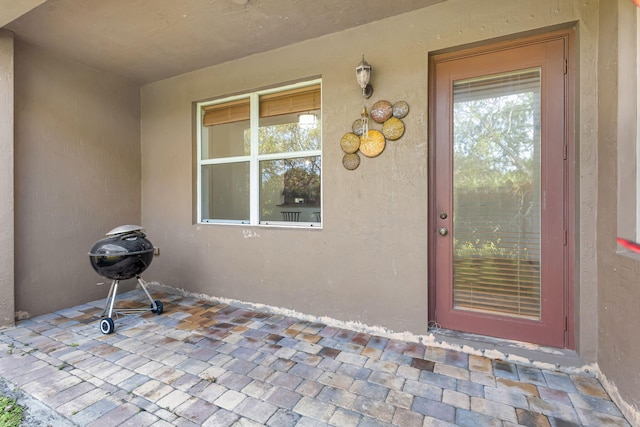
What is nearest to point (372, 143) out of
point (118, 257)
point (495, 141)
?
point (495, 141)

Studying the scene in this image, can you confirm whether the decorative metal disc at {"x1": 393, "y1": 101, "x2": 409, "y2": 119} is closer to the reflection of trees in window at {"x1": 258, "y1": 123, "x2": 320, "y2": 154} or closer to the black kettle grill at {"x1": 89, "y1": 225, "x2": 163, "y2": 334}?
the reflection of trees in window at {"x1": 258, "y1": 123, "x2": 320, "y2": 154}

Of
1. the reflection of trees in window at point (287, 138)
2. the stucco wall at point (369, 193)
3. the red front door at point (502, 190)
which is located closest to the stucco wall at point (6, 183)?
the stucco wall at point (369, 193)

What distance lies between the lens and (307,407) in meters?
1.71

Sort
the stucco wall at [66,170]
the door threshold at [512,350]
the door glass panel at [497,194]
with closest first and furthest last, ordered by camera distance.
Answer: the door threshold at [512,350]
the door glass panel at [497,194]
the stucco wall at [66,170]

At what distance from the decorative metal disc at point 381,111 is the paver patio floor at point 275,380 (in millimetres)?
1947

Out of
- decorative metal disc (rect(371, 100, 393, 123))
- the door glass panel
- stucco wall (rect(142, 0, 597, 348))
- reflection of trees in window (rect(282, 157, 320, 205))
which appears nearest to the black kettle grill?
stucco wall (rect(142, 0, 597, 348))

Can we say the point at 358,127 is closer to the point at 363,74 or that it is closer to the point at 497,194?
the point at 363,74

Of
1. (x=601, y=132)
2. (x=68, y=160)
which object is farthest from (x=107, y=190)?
(x=601, y=132)

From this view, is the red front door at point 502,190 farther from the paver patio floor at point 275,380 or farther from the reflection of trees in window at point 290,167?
the reflection of trees in window at point 290,167

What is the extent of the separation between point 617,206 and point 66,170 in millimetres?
4929

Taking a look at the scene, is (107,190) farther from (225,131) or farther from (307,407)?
(307,407)

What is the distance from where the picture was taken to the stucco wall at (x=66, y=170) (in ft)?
9.83

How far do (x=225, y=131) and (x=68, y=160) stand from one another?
176 centimetres

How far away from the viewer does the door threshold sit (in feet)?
6.85
